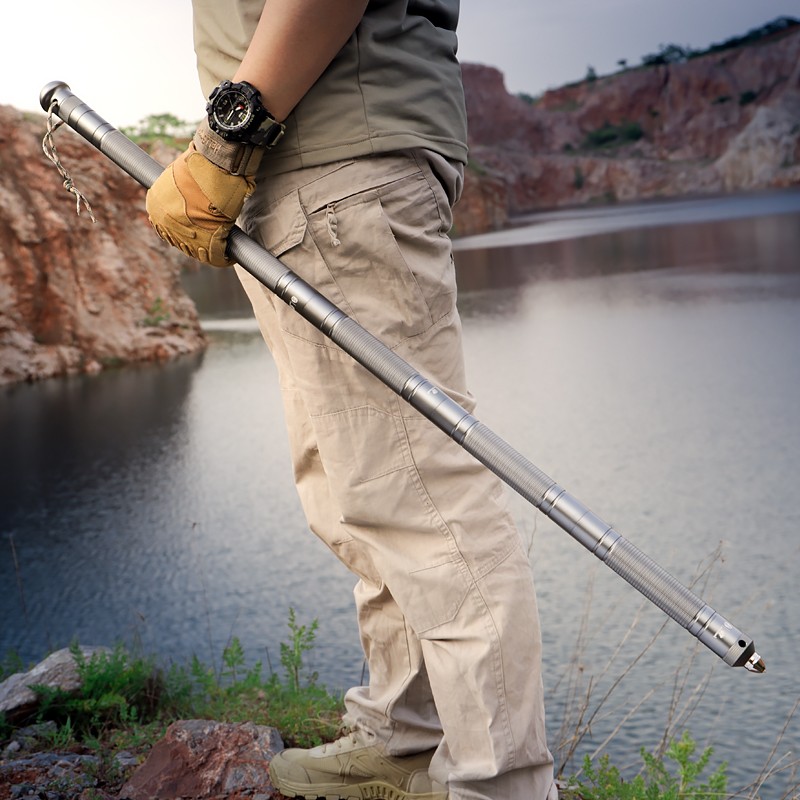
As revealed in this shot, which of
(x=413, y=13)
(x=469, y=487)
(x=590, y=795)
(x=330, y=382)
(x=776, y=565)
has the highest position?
(x=413, y=13)

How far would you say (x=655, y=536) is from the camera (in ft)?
8.13

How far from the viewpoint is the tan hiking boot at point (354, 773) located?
3.70ft

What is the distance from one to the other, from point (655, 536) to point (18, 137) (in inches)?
150

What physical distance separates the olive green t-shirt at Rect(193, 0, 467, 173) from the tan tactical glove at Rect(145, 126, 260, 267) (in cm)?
6

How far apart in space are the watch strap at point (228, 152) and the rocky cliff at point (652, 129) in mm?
21644

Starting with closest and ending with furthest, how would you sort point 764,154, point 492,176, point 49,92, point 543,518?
point 49,92, point 543,518, point 492,176, point 764,154

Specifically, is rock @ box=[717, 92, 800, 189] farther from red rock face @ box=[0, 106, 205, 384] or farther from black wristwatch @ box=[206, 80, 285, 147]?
black wristwatch @ box=[206, 80, 285, 147]

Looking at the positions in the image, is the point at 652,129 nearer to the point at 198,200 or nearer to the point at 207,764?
the point at 207,764

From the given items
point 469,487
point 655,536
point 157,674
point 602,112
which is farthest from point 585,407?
point 602,112

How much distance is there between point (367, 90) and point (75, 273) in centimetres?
449

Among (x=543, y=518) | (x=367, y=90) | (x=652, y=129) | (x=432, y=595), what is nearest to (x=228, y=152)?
(x=367, y=90)

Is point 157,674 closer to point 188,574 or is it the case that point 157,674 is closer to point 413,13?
point 188,574

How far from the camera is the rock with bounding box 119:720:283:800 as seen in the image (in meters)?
1.25

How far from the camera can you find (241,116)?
91 centimetres
